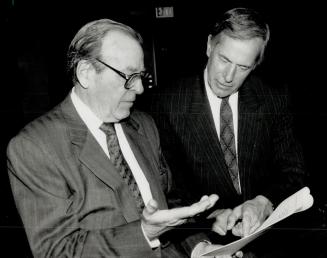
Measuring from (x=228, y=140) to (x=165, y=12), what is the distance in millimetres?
2463

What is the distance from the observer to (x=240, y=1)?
3.69 meters

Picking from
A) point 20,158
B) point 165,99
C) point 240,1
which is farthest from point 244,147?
point 240,1

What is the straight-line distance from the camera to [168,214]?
1108mm

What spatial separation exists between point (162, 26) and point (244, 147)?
2.66m

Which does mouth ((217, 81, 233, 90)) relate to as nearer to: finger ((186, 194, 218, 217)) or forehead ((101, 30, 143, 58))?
forehead ((101, 30, 143, 58))

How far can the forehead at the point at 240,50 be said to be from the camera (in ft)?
6.95

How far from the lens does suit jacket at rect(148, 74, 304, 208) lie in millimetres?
2156

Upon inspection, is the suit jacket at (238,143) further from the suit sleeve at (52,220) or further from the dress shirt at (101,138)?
the suit sleeve at (52,220)

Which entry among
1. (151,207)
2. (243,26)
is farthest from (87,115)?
(243,26)

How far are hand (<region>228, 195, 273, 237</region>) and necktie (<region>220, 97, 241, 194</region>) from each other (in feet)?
0.81

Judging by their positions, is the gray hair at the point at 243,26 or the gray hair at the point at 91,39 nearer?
the gray hair at the point at 91,39

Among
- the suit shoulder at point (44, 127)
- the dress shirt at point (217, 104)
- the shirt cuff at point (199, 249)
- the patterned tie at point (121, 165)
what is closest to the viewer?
the suit shoulder at point (44, 127)

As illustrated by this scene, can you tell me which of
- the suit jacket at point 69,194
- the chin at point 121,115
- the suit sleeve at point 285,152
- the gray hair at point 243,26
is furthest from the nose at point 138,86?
the suit sleeve at point 285,152

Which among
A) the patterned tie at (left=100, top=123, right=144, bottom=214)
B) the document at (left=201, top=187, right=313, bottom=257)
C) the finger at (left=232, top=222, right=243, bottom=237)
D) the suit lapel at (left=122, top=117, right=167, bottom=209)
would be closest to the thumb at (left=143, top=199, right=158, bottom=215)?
the document at (left=201, top=187, right=313, bottom=257)
